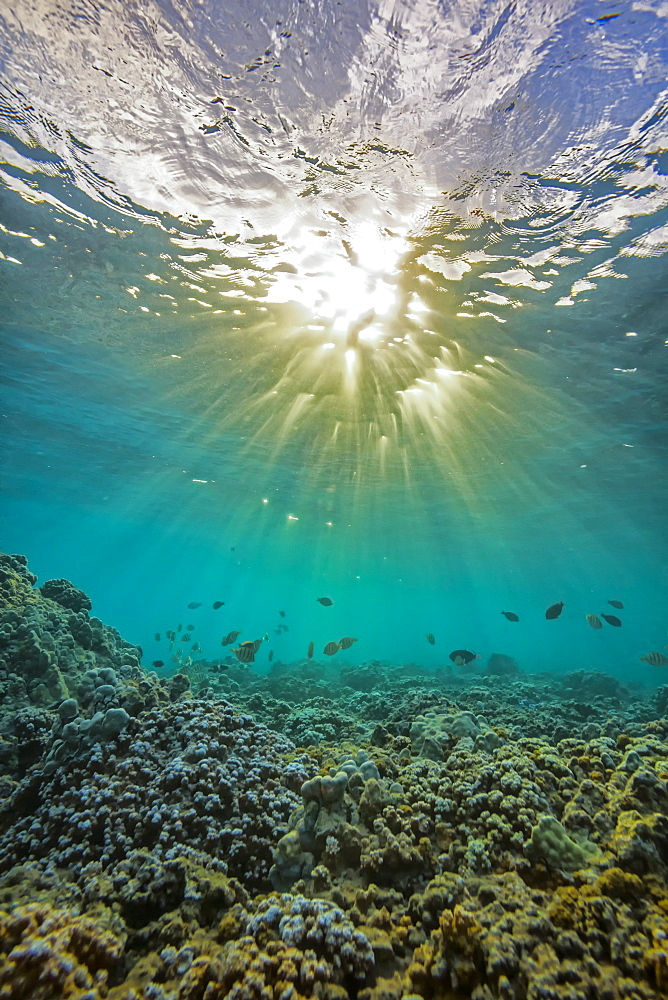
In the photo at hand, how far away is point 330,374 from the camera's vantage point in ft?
48.6

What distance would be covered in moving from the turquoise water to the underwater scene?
0.06m

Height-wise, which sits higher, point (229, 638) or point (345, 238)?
point (345, 238)

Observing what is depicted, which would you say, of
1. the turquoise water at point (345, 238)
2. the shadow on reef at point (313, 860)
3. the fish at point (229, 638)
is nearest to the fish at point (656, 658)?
the shadow on reef at point (313, 860)

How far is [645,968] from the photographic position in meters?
2.36

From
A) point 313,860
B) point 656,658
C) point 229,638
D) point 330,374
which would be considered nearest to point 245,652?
point 229,638

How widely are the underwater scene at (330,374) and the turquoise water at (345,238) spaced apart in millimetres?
59

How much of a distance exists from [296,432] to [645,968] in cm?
1982

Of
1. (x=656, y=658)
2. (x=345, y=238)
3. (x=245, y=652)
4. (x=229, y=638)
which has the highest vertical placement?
(x=345, y=238)

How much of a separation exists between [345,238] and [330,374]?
228 inches

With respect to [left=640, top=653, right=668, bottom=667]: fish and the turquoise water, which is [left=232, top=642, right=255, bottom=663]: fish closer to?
the turquoise water

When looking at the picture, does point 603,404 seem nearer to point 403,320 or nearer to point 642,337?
point 642,337

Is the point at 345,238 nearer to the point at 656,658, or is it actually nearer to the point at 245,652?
the point at 245,652

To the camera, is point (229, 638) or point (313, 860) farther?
point (229, 638)

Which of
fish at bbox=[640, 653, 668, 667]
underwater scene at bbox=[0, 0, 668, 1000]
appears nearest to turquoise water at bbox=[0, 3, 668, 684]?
underwater scene at bbox=[0, 0, 668, 1000]
